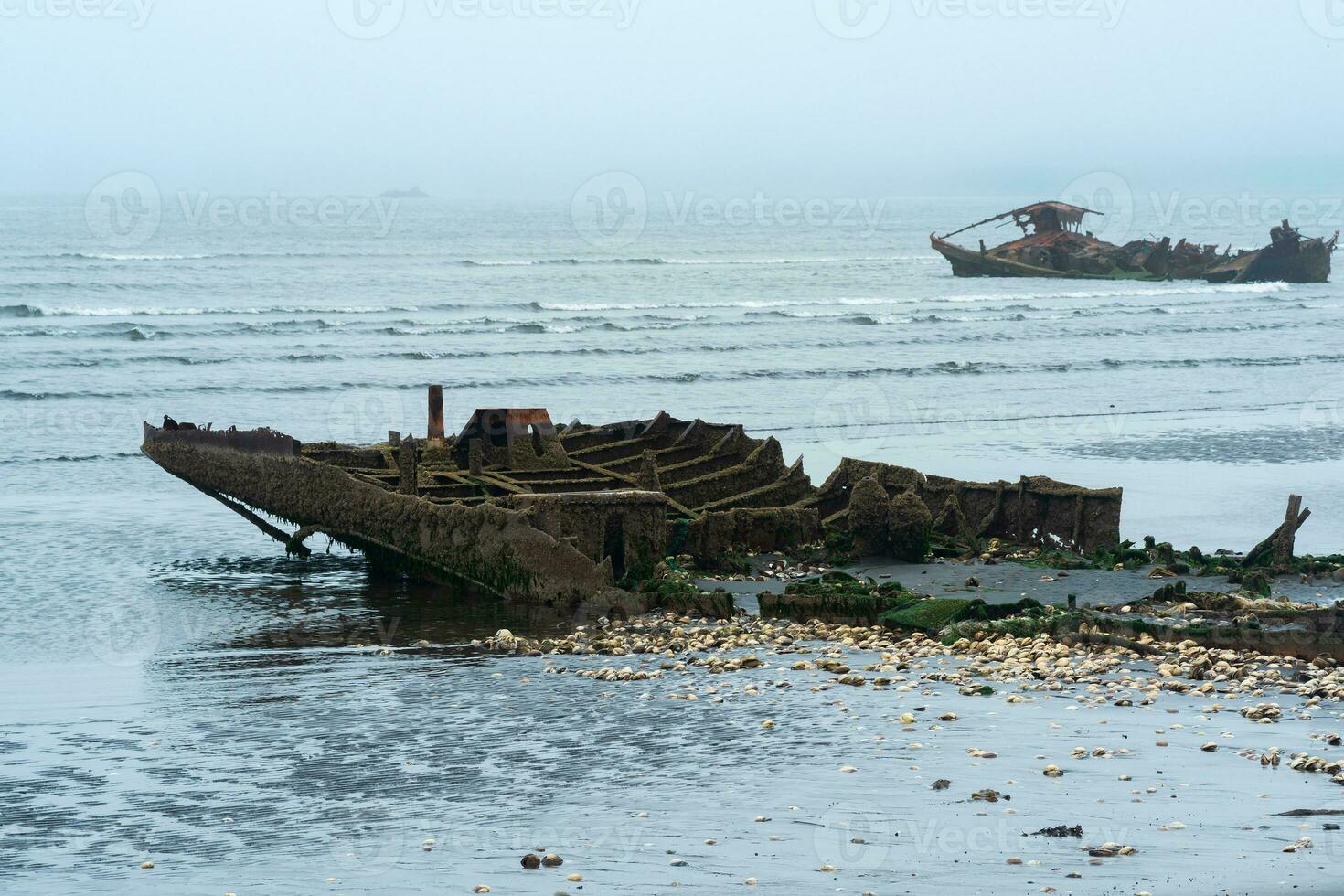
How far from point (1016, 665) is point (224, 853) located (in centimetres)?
718

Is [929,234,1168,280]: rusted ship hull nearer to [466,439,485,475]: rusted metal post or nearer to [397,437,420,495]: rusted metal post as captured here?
[466,439,485,475]: rusted metal post

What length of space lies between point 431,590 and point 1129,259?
77.1 m

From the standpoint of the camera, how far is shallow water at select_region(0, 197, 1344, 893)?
402 inches

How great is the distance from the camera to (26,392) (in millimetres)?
41312

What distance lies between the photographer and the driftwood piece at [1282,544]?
56.1 feet

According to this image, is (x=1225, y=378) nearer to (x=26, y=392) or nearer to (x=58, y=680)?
(x=26, y=392)

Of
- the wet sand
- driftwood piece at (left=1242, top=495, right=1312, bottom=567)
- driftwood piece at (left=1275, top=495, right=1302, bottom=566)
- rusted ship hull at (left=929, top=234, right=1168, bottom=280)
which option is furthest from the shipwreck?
rusted ship hull at (left=929, top=234, right=1168, bottom=280)

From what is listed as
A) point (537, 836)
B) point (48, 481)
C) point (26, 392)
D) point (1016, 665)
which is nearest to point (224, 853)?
point (537, 836)

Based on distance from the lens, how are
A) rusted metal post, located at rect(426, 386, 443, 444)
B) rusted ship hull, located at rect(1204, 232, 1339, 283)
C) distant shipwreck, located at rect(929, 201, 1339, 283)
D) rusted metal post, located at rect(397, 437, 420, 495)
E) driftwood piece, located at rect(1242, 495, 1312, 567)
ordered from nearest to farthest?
driftwood piece, located at rect(1242, 495, 1312, 567) → rusted metal post, located at rect(397, 437, 420, 495) → rusted metal post, located at rect(426, 386, 443, 444) → rusted ship hull, located at rect(1204, 232, 1339, 283) → distant shipwreck, located at rect(929, 201, 1339, 283)

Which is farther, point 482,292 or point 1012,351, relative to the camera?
point 482,292

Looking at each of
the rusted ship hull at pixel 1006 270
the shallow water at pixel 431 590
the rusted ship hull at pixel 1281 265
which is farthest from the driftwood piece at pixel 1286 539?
the rusted ship hull at pixel 1281 265

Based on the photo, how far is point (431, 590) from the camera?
18.6 meters

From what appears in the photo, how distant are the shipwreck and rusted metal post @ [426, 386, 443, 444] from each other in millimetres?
64

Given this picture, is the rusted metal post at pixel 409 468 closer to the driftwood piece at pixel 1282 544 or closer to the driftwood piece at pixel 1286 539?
the driftwood piece at pixel 1282 544
